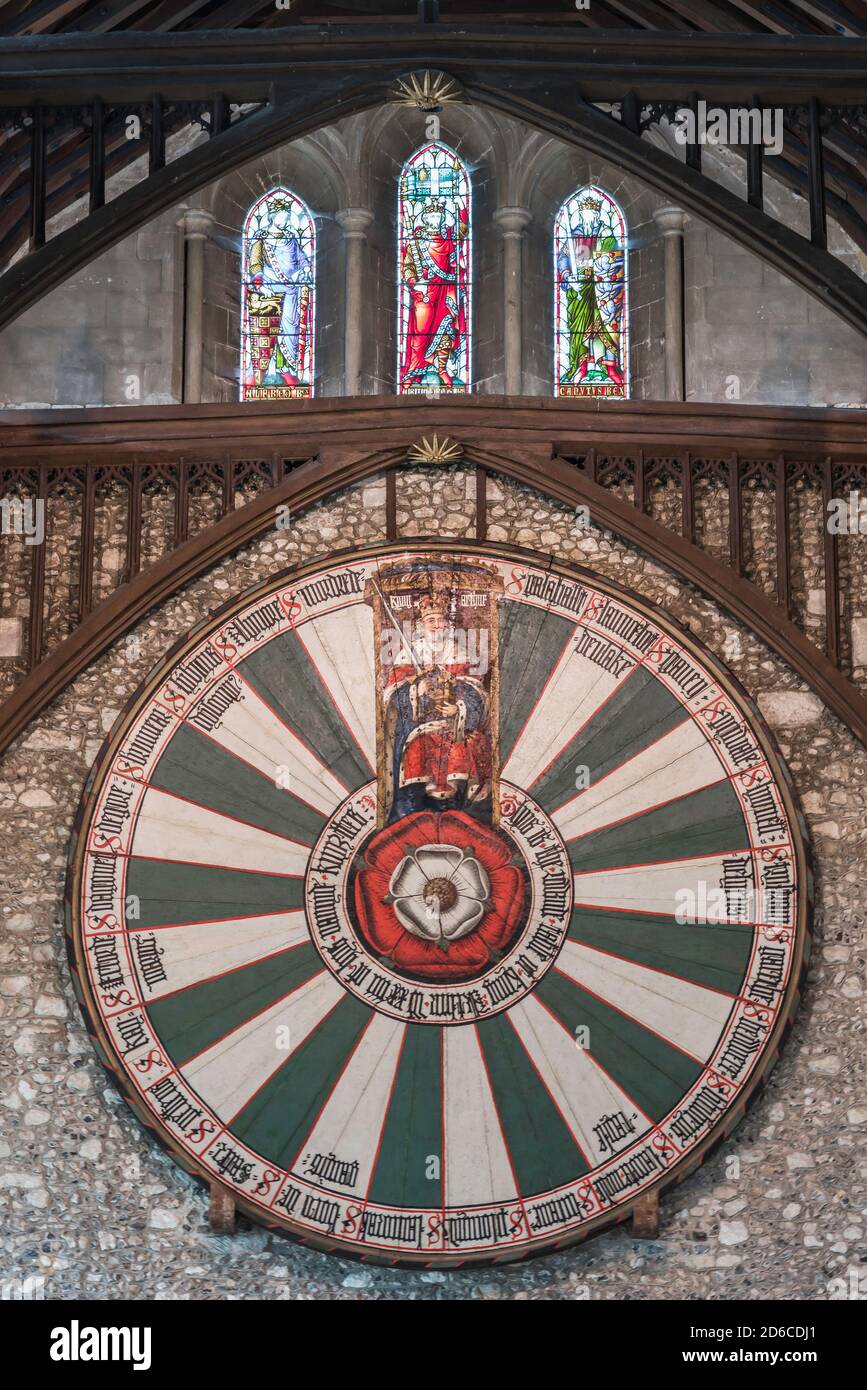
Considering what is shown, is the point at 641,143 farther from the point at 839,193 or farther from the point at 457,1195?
the point at 457,1195

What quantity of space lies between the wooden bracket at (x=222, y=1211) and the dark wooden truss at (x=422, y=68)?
2899 millimetres

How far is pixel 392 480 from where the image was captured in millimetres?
7320

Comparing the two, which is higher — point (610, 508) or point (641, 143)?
point (641, 143)

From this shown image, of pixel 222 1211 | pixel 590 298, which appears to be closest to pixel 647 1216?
pixel 222 1211

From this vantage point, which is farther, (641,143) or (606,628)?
(606,628)

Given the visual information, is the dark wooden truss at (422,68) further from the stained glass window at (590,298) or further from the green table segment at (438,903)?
the stained glass window at (590,298)

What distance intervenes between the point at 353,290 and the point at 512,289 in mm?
633

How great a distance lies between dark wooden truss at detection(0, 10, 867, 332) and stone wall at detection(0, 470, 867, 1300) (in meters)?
1.51

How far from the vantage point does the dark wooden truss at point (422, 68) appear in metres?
6.61

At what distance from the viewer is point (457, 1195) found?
673 centimetres

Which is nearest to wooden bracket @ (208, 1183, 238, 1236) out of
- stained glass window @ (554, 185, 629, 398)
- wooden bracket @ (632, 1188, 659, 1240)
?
wooden bracket @ (632, 1188, 659, 1240)
